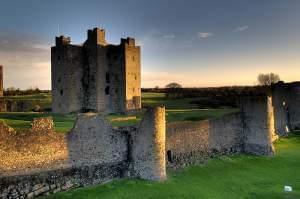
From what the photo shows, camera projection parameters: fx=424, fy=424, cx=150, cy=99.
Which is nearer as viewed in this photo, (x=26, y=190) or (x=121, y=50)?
(x=26, y=190)

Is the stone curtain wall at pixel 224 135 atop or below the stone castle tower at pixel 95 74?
below

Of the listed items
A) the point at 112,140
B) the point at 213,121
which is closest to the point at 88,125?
the point at 112,140

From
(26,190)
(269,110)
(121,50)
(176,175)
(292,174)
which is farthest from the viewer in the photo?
(121,50)

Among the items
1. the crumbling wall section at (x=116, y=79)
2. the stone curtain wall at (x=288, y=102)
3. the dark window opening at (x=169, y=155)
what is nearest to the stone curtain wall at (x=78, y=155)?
the dark window opening at (x=169, y=155)

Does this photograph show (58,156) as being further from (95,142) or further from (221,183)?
(221,183)

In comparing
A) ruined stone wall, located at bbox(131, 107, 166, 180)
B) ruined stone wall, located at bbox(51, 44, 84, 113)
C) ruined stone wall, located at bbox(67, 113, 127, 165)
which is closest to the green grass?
ruined stone wall, located at bbox(131, 107, 166, 180)

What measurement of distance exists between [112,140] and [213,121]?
8709mm

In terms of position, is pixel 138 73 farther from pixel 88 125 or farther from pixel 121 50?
pixel 88 125

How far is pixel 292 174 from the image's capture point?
2316 cm

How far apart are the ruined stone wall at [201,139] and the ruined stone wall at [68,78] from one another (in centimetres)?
1458

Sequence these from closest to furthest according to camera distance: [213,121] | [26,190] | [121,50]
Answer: [26,190] < [213,121] < [121,50]

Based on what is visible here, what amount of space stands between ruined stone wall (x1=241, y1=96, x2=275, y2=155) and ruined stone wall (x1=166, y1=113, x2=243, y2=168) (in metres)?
0.53

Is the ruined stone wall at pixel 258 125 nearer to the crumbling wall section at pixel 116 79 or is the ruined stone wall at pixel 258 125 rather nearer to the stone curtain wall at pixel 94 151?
the stone curtain wall at pixel 94 151

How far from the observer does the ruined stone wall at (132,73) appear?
1521 inches
